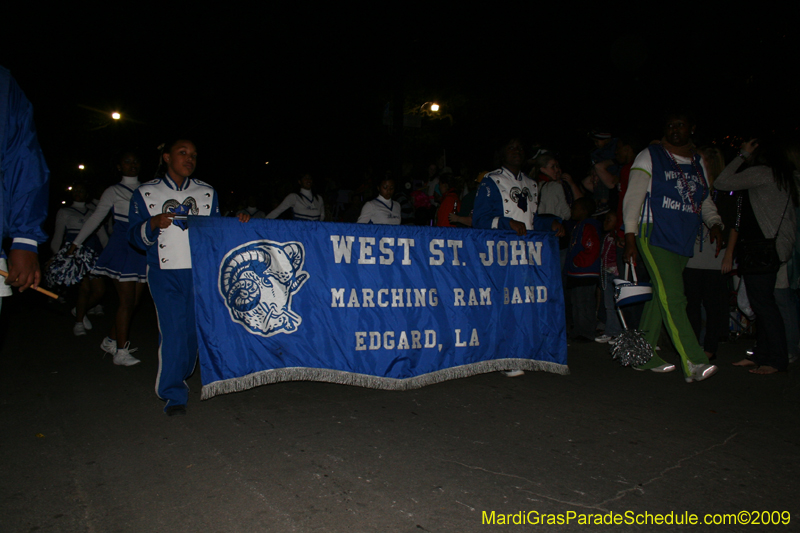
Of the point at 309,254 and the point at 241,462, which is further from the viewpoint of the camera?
the point at 309,254

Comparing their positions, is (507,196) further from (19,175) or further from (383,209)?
(19,175)

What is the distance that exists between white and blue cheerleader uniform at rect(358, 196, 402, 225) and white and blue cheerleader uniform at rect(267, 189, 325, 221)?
2416 millimetres

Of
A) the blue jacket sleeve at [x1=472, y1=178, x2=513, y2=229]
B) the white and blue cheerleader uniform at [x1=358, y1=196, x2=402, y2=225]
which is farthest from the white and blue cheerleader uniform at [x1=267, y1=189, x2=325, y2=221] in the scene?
the blue jacket sleeve at [x1=472, y1=178, x2=513, y2=229]

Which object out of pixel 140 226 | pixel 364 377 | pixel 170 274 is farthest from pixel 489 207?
pixel 140 226

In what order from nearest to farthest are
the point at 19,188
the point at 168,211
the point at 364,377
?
the point at 19,188 → the point at 168,211 → the point at 364,377

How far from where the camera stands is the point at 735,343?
6.55 m

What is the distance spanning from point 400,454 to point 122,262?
3.49 metres

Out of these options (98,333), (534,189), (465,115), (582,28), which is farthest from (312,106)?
(534,189)

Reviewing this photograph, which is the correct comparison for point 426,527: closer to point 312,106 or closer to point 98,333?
point 98,333

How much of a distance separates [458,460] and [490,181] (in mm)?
2711

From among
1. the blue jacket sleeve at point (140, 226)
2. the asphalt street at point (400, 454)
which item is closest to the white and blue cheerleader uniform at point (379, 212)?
the asphalt street at point (400, 454)

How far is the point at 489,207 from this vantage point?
199 inches

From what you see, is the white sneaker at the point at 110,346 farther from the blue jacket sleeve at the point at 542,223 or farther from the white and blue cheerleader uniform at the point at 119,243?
the blue jacket sleeve at the point at 542,223

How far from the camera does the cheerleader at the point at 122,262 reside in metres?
5.26
